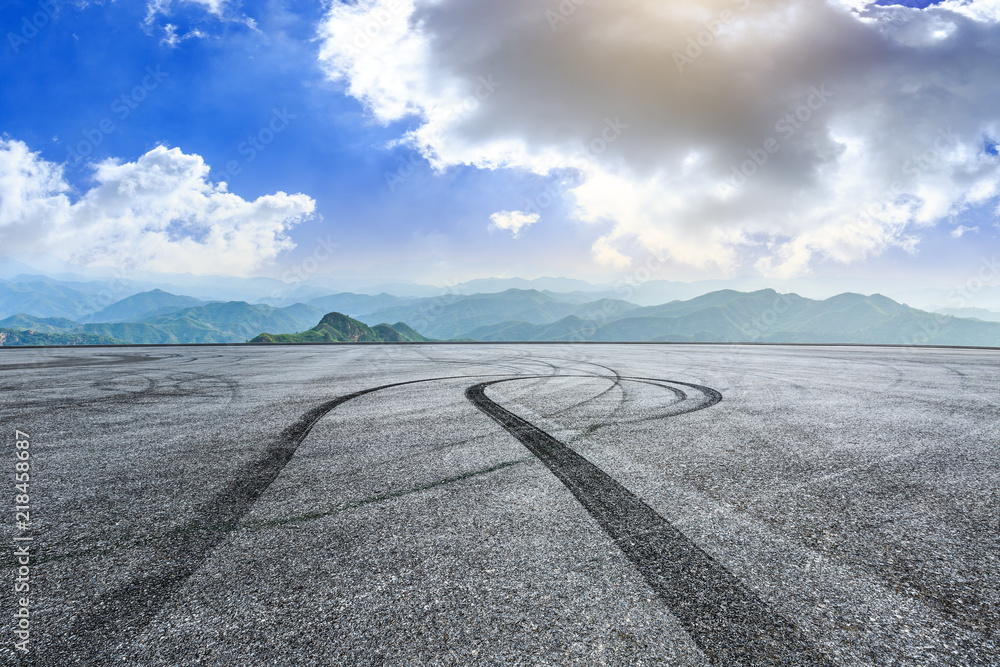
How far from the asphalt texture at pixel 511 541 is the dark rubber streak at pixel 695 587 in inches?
0.5

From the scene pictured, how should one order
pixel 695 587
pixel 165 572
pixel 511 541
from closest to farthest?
1. pixel 695 587
2. pixel 165 572
3. pixel 511 541

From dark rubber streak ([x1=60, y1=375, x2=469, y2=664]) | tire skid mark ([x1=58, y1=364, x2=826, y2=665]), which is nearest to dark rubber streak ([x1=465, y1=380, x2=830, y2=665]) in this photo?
tire skid mark ([x1=58, y1=364, x2=826, y2=665])

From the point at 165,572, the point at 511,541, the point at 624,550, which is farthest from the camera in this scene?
the point at 511,541

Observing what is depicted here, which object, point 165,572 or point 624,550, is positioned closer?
point 165,572

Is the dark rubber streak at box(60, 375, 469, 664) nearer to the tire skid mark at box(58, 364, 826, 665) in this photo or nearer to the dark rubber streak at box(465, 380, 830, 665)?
the tire skid mark at box(58, 364, 826, 665)

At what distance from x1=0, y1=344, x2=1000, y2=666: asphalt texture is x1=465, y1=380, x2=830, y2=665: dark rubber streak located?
0.04 ft

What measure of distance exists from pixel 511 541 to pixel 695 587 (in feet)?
3.57

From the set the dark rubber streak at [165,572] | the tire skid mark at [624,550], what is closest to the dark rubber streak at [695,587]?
the tire skid mark at [624,550]

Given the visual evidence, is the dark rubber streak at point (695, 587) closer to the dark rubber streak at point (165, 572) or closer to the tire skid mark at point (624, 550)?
the tire skid mark at point (624, 550)

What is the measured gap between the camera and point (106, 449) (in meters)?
4.99

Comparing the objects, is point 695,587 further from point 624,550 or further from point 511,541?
point 511,541

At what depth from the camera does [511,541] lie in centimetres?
285

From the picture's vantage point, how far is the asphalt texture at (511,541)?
1.99m

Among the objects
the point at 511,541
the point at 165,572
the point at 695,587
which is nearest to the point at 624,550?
the point at 695,587
